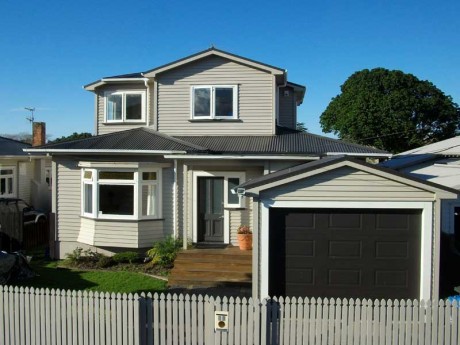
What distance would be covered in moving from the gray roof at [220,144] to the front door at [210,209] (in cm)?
128

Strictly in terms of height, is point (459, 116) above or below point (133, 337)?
above

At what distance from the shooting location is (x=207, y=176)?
1495 cm

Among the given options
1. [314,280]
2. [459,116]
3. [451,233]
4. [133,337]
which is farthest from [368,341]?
[459,116]

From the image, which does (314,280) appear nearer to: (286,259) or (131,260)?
(286,259)

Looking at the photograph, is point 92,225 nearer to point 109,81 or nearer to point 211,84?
point 109,81

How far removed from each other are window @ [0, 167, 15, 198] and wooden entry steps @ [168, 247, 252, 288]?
14252mm

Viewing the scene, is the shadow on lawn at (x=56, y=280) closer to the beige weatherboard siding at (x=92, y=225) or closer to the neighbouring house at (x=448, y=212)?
the beige weatherboard siding at (x=92, y=225)

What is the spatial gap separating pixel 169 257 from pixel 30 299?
633 cm

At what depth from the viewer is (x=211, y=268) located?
41.9 feet

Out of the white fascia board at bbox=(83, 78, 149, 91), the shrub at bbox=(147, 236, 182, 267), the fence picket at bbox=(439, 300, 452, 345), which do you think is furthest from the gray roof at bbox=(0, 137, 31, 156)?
the fence picket at bbox=(439, 300, 452, 345)

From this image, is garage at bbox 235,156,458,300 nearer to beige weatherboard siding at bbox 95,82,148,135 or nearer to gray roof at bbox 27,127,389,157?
gray roof at bbox 27,127,389,157

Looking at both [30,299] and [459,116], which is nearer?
[30,299]

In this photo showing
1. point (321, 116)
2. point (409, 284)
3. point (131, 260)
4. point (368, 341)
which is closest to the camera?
point (368, 341)

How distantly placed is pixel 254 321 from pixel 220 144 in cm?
889
